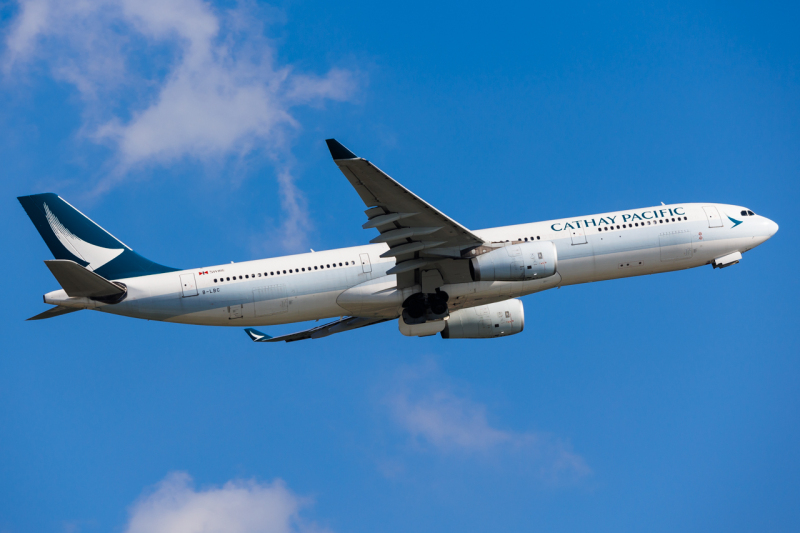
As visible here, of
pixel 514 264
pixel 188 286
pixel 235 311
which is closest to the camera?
pixel 514 264

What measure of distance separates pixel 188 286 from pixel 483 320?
13968 mm

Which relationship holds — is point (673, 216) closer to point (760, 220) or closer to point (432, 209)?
point (760, 220)

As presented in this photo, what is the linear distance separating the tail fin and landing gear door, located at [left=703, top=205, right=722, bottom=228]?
24636mm

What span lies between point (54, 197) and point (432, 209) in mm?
16420

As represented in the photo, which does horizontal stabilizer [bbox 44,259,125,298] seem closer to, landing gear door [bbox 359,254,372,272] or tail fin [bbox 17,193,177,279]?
tail fin [bbox 17,193,177,279]

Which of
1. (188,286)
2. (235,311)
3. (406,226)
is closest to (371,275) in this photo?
(406,226)

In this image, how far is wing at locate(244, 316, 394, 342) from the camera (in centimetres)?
3538

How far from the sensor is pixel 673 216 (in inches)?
1298

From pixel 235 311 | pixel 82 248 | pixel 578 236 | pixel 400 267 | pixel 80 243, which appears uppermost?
pixel 80 243

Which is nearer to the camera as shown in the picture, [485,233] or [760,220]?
[485,233]

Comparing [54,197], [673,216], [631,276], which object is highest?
[54,197]

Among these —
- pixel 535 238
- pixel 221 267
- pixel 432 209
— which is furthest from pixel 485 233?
pixel 221 267

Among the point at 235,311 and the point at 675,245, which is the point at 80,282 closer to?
the point at 235,311

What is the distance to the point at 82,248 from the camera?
100ft
